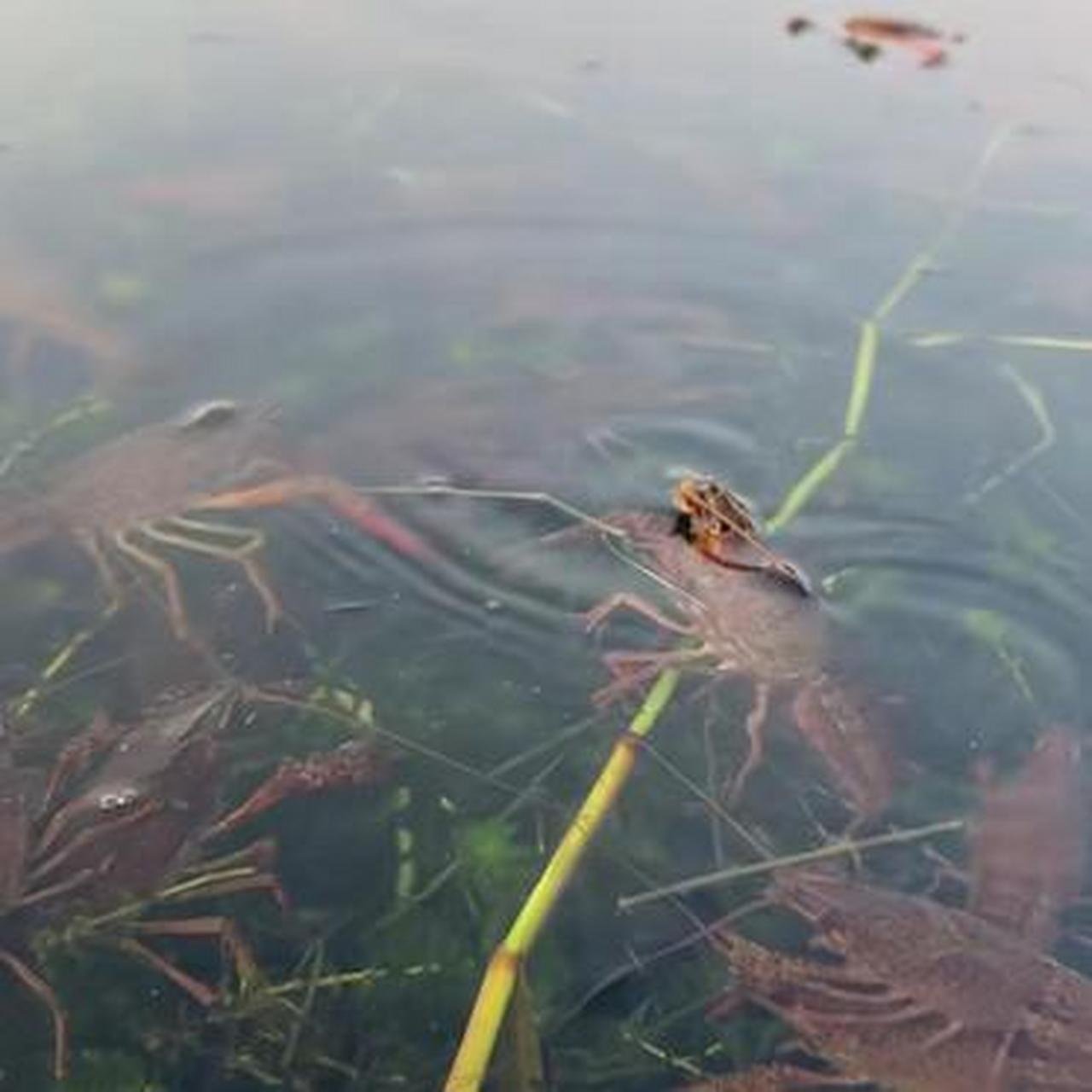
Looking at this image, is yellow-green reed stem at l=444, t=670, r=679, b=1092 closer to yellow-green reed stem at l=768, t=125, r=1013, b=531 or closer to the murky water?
the murky water

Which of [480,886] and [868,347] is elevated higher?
[868,347]

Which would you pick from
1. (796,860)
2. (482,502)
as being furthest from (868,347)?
(796,860)

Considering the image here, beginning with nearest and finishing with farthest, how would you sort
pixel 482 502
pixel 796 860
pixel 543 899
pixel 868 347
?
pixel 543 899, pixel 796 860, pixel 482 502, pixel 868 347

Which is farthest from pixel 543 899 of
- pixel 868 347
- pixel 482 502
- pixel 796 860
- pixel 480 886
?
pixel 868 347

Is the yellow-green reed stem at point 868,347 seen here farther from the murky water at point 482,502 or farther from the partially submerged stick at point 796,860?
the partially submerged stick at point 796,860

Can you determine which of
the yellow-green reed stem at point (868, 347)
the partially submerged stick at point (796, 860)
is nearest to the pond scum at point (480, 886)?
the partially submerged stick at point (796, 860)

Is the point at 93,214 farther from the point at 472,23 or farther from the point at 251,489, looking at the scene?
the point at 472,23

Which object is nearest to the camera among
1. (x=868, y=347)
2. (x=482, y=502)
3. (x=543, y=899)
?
(x=543, y=899)

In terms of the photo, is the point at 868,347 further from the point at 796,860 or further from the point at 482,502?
the point at 796,860

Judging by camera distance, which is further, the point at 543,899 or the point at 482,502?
the point at 482,502
